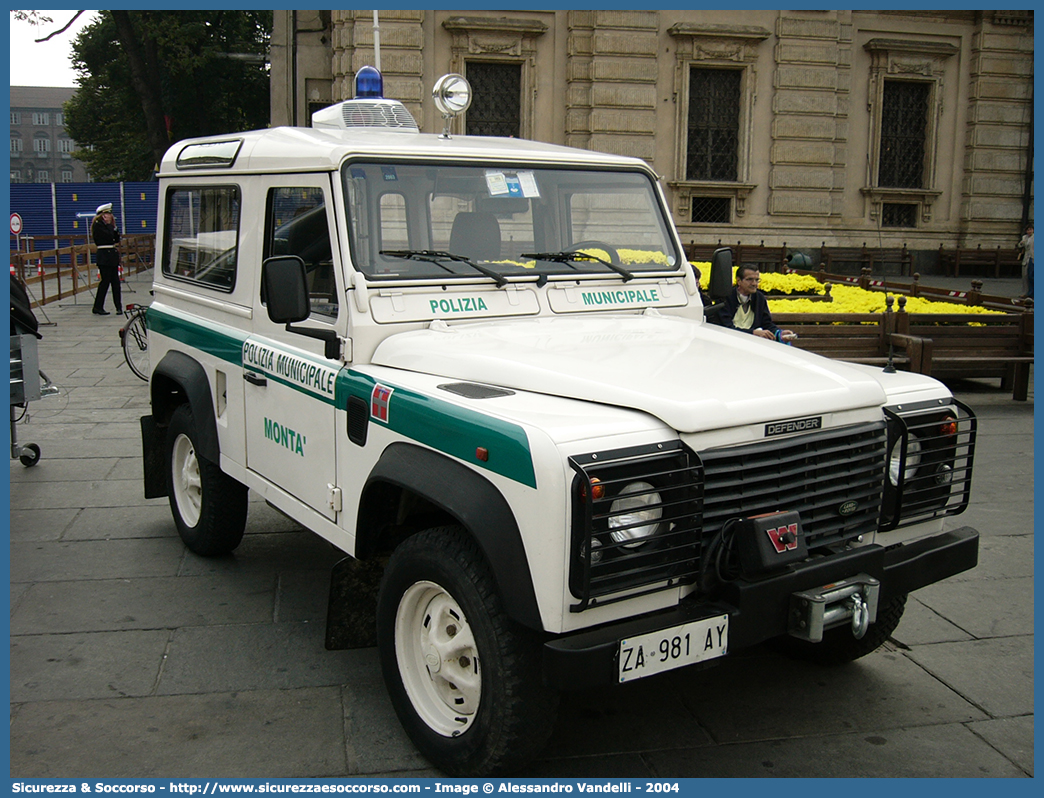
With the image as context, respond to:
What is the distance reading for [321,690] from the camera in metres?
4.07

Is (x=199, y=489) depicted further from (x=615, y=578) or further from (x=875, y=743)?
(x=875, y=743)

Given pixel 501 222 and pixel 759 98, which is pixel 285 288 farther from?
pixel 759 98

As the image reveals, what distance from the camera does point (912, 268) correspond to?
923 inches

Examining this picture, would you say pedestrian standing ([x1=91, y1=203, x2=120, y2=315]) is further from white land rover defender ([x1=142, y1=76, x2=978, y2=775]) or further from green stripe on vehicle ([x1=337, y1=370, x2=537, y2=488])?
green stripe on vehicle ([x1=337, y1=370, x2=537, y2=488])

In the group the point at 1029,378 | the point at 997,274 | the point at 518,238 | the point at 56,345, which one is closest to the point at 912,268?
the point at 997,274

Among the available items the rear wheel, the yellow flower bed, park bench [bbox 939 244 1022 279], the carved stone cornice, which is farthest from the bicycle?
park bench [bbox 939 244 1022 279]

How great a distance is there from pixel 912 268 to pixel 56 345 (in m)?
18.8

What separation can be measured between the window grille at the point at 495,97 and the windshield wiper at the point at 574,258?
18.8 meters

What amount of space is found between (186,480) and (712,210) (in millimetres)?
20190

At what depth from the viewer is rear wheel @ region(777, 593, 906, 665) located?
4147 mm

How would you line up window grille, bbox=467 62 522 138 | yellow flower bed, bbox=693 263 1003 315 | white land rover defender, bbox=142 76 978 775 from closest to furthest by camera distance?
white land rover defender, bbox=142 76 978 775 → yellow flower bed, bbox=693 263 1003 315 → window grille, bbox=467 62 522 138

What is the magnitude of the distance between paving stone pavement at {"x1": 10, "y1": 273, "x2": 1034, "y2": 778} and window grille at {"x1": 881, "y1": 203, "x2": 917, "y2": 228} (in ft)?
67.0

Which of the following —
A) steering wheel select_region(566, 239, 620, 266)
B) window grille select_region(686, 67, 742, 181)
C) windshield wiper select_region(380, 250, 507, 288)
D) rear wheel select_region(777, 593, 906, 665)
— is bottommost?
rear wheel select_region(777, 593, 906, 665)

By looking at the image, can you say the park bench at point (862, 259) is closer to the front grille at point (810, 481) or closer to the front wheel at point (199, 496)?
the front wheel at point (199, 496)
